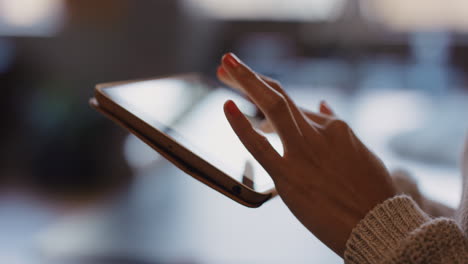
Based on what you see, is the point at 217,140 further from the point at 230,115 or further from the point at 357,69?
the point at 357,69

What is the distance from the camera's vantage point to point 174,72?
347 centimetres

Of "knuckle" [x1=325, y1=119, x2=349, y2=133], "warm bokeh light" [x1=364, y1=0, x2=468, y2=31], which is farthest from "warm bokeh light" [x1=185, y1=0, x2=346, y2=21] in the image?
"knuckle" [x1=325, y1=119, x2=349, y2=133]

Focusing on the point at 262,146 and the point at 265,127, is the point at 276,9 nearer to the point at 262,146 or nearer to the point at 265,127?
the point at 265,127

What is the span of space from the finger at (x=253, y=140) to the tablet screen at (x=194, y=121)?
0.04 meters

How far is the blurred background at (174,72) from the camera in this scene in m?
1.12

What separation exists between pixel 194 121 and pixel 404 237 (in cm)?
26

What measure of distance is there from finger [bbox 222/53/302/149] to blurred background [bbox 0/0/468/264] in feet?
0.91

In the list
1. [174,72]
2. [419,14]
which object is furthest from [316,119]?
[419,14]

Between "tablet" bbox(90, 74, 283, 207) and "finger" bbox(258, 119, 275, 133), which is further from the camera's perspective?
"finger" bbox(258, 119, 275, 133)

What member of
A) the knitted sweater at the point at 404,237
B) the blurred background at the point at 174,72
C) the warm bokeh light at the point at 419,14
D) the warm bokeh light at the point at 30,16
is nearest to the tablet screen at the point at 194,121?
the knitted sweater at the point at 404,237

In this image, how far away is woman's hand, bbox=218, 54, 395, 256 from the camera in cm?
43

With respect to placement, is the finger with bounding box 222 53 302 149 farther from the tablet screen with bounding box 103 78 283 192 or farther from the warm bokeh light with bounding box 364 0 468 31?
the warm bokeh light with bounding box 364 0 468 31

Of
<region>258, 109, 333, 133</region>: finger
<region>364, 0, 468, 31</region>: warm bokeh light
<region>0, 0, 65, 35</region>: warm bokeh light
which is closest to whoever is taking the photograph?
<region>258, 109, 333, 133</region>: finger

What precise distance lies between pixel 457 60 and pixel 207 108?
4833mm
